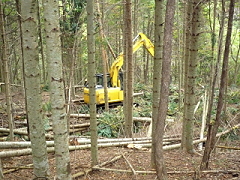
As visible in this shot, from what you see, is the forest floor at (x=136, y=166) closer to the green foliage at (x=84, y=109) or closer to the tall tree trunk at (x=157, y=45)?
the tall tree trunk at (x=157, y=45)

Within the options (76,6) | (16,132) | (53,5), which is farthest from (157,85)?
(16,132)

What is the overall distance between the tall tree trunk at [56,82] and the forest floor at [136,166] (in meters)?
1.65

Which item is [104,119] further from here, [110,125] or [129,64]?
[129,64]

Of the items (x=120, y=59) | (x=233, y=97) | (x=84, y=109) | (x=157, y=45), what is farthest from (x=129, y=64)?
(x=233, y=97)

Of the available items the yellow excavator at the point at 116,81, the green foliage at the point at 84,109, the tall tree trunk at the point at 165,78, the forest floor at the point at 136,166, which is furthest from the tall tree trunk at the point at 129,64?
the green foliage at the point at 84,109

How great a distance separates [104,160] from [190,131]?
2.16m

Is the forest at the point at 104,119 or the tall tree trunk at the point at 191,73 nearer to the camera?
the forest at the point at 104,119

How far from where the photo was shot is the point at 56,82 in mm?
2734

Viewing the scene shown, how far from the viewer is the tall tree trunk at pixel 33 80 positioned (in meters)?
3.17

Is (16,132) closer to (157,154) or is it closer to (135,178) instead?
(135,178)

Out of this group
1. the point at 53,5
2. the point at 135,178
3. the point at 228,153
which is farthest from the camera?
the point at 228,153

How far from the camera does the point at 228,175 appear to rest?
4566 mm

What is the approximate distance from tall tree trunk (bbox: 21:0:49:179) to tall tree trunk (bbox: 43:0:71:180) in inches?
26.0

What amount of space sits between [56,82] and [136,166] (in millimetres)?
3121
